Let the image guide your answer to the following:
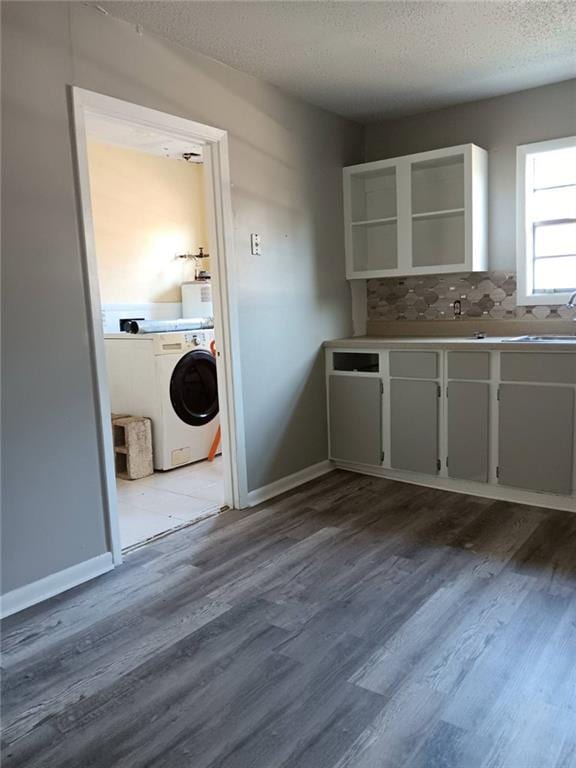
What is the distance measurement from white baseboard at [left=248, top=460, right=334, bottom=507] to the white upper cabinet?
54.9 inches

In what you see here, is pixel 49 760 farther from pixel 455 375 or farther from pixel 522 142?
pixel 522 142

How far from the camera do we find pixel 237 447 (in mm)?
3486

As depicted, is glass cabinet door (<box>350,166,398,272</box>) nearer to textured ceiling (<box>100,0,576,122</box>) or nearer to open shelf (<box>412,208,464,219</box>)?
open shelf (<box>412,208,464,219</box>)

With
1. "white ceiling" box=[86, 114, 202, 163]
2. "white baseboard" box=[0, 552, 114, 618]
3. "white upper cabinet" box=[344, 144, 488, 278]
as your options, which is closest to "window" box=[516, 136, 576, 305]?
"white upper cabinet" box=[344, 144, 488, 278]

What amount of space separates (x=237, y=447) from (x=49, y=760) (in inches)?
78.8

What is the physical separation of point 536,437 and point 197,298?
3186 millimetres

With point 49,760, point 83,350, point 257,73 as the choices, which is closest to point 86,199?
point 83,350

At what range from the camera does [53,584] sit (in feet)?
8.33

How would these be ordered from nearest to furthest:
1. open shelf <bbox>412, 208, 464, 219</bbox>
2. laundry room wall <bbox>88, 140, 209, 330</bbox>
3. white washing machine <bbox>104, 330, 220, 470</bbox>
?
open shelf <bbox>412, 208, 464, 219</bbox>, white washing machine <bbox>104, 330, 220, 470</bbox>, laundry room wall <bbox>88, 140, 209, 330</bbox>

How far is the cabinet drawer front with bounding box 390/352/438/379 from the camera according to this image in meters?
3.67

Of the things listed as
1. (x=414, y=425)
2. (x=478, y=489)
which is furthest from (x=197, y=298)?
(x=478, y=489)

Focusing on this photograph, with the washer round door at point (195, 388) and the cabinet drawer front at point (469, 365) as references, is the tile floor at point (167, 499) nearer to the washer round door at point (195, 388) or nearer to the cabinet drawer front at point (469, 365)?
the washer round door at point (195, 388)

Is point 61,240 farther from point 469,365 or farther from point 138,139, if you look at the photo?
point 469,365

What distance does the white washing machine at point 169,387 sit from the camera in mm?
4262
